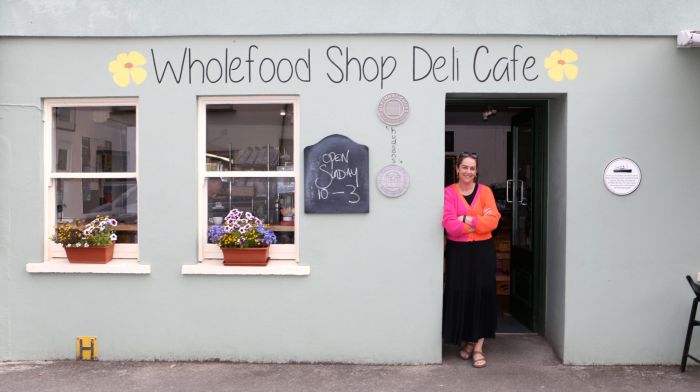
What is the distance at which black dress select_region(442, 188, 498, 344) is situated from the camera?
5.63 m

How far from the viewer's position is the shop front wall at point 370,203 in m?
5.57

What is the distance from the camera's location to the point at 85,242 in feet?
18.6

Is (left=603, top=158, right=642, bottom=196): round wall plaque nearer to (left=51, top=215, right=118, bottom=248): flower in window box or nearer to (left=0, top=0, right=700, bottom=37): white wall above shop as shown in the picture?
(left=0, top=0, right=700, bottom=37): white wall above shop

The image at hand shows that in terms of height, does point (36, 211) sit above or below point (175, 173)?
below

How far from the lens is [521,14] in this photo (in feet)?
18.1

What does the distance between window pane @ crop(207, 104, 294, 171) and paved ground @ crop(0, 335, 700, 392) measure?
2040 mm

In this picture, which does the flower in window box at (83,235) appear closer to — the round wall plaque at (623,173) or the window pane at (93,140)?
the window pane at (93,140)

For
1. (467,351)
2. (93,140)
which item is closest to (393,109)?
(467,351)

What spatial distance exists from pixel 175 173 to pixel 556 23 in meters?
4.00

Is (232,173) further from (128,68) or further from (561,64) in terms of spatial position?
(561,64)

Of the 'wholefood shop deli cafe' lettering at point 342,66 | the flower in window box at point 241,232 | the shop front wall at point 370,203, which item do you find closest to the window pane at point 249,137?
the shop front wall at point 370,203

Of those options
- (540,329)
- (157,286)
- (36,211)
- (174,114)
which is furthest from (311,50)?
(540,329)

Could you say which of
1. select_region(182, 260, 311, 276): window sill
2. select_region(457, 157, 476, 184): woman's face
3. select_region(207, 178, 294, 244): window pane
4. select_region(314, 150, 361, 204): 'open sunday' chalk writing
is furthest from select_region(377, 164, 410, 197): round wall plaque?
select_region(182, 260, 311, 276): window sill

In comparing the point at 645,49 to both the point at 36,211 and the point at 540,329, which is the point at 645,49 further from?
the point at 36,211
